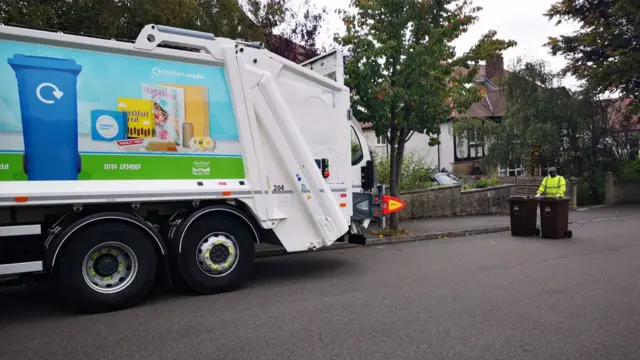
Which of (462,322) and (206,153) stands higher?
(206,153)

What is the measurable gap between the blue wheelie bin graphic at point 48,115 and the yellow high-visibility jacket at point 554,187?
1047cm

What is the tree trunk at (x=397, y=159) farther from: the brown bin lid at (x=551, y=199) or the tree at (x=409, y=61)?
the brown bin lid at (x=551, y=199)

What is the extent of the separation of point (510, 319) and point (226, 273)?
3.28 meters

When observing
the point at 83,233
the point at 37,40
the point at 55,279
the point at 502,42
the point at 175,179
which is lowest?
the point at 55,279

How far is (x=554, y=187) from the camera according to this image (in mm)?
12289

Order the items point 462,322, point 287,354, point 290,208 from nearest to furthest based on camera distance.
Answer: point 287,354 → point 462,322 → point 290,208

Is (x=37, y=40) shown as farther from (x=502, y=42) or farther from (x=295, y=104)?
(x=502, y=42)

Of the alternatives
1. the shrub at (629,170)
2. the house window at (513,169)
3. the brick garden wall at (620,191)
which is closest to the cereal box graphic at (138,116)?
the house window at (513,169)

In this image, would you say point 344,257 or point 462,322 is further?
point 344,257

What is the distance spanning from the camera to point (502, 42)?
11.5 meters

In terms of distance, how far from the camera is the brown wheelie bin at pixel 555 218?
460 inches

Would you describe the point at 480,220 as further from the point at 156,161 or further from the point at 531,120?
the point at 156,161

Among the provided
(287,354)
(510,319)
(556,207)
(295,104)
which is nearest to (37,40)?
(295,104)

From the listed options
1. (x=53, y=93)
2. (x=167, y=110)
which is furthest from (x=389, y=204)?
(x=53, y=93)
